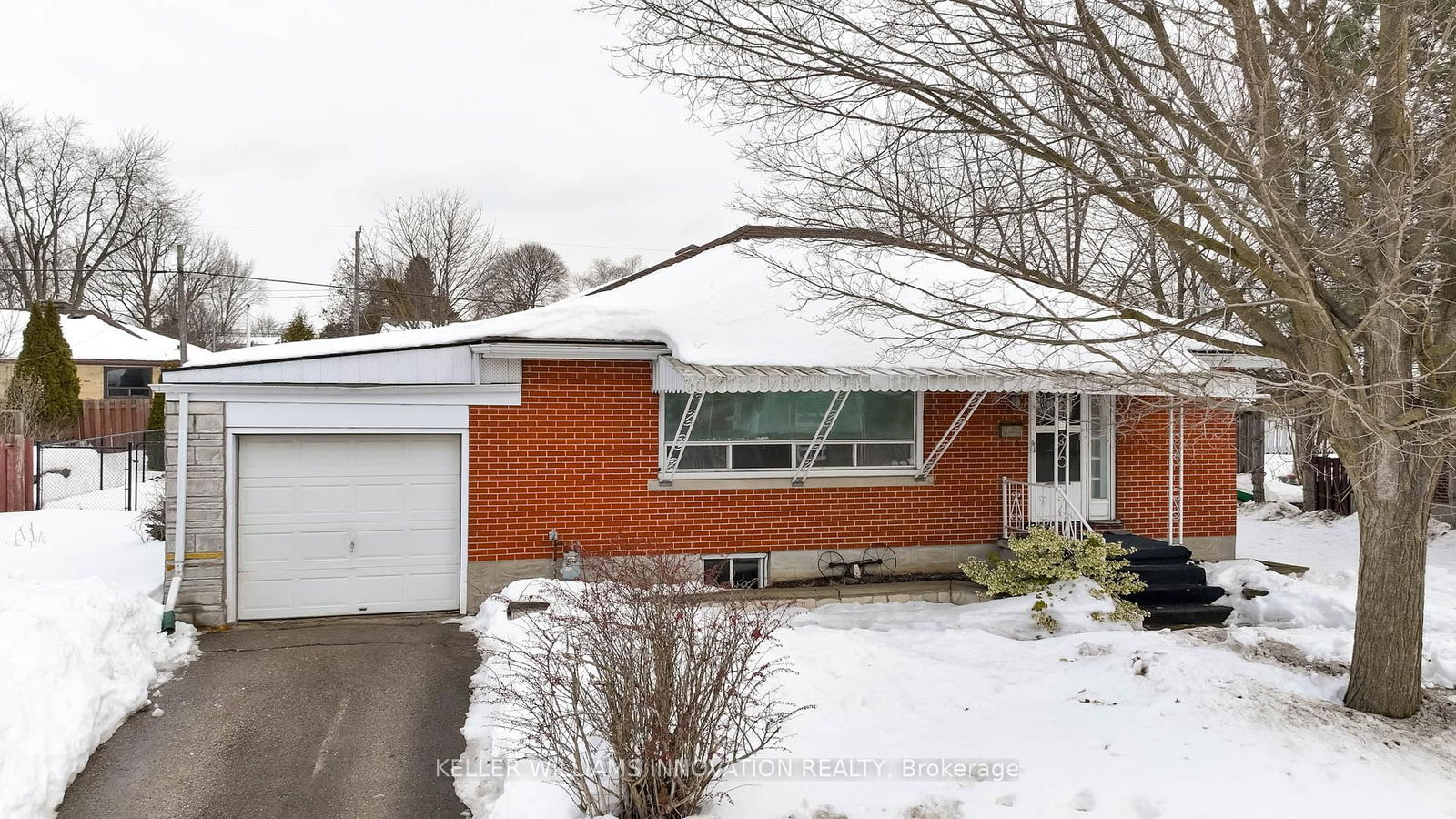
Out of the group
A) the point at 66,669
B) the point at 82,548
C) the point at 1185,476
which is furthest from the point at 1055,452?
the point at 82,548

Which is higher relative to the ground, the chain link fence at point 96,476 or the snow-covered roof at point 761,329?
the snow-covered roof at point 761,329

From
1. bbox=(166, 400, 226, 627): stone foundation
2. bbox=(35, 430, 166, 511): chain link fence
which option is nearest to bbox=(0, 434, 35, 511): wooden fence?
bbox=(35, 430, 166, 511): chain link fence

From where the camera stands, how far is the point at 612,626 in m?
4.75

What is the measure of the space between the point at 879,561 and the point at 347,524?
6317 millimetres

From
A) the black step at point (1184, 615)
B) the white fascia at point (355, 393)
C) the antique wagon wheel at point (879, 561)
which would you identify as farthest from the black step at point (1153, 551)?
the white fascia at point (355, 393)

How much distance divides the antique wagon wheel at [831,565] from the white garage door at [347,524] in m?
4.34

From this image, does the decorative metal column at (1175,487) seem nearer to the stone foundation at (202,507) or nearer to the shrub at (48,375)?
the stone foundation at (202,507)

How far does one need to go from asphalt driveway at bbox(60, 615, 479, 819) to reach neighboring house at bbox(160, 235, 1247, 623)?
111cm

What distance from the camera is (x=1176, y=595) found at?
31.7 ft

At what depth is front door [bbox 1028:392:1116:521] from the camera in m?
11.0

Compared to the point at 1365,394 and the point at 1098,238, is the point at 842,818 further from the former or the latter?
the point at 1098,238

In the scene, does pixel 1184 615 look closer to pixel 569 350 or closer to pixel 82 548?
pixel 569 350

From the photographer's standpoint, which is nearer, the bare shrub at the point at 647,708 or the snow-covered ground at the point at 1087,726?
the bare shrub at the point at 647,708

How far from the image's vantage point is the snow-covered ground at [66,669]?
5152 mm
